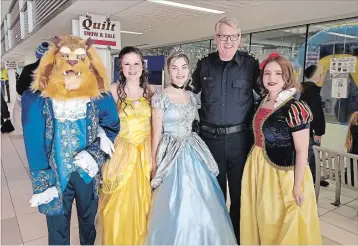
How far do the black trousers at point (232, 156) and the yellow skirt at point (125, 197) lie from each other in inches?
20.6

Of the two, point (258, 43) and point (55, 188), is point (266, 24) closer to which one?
point (258, 43)

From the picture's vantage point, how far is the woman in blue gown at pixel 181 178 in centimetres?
184

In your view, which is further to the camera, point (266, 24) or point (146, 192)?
point (266, 24)

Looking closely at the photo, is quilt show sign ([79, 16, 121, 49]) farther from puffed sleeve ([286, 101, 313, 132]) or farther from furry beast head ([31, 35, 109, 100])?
puffed sleeve ([286, 101, 313, 132])

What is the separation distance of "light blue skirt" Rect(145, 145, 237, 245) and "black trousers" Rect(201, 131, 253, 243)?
0.18 meters

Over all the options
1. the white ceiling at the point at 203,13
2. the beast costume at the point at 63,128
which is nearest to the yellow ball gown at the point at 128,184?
the beast costume at the point at 63,128

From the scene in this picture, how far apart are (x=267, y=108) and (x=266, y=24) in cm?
398

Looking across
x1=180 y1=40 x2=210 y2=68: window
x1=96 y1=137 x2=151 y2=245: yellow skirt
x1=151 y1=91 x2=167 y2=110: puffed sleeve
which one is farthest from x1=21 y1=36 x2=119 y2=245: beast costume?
x1=180 y1=40 x2=210 y2=68: window

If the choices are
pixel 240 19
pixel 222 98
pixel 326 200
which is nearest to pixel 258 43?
pixel 240 19

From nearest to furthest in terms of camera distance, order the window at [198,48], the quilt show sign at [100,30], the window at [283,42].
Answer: the quilt show sign at [100,30] → the window at [283,42] → the window at [198,48]

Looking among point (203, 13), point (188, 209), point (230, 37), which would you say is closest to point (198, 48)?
point (203, 13)

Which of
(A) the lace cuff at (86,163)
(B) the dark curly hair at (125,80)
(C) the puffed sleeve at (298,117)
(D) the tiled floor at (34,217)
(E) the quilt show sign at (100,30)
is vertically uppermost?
(E) the quilt show sign at (100,30)

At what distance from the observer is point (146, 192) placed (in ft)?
6.50

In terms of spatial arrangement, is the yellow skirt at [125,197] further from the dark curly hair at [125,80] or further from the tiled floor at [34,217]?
the tiled floor at [34,217]
